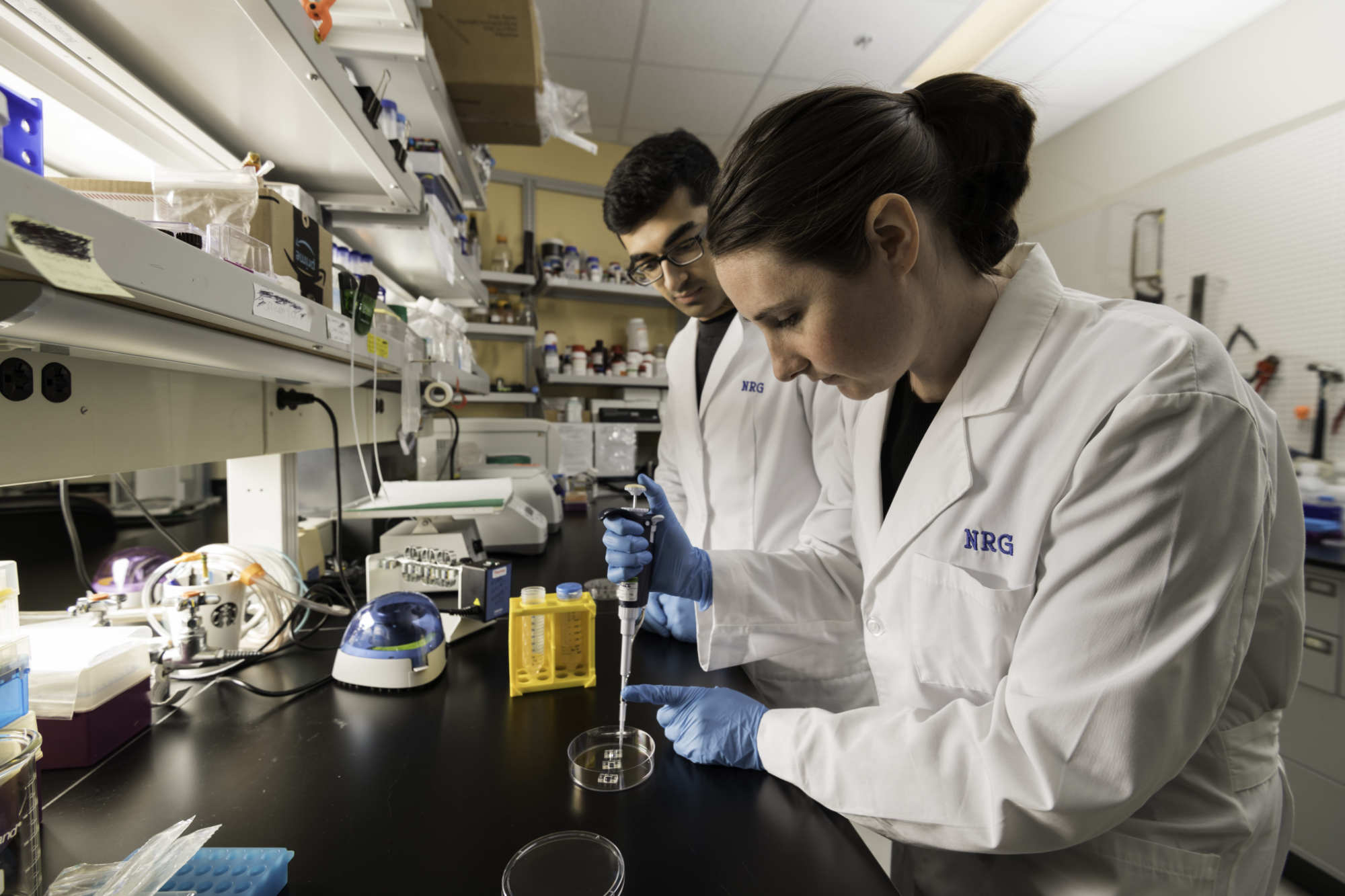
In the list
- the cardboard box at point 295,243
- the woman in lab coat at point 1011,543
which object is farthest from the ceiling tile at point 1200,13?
the cardboard box at point 295,243

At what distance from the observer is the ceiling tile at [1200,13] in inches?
96.8

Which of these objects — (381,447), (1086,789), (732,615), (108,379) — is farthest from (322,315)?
(381,447)

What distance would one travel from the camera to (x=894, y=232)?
2.40 feet

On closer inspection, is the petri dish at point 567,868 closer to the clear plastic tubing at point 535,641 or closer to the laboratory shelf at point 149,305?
the clear plastic tubing at point 535,641

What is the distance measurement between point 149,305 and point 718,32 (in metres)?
2.87

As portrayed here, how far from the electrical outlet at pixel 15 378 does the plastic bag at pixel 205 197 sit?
0.81 feet

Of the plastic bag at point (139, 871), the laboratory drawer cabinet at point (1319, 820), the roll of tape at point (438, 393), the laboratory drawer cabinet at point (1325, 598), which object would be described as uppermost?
the roll of tape at point (438, 393)

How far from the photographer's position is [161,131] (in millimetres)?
1008

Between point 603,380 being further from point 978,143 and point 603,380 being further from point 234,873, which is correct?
point 234,873

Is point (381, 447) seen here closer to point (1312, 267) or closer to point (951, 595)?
point (951, 595)

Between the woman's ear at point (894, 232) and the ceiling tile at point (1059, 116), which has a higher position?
the ceiling tile at point (1059, 116)

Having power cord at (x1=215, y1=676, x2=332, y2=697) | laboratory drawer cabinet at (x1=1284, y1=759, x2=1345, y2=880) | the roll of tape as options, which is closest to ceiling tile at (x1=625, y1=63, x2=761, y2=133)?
the roll of tape

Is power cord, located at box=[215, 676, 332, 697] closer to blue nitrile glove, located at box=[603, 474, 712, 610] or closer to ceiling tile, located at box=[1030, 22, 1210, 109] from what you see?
blue nitrile glove, located at box=[603, 474, 712, 610]

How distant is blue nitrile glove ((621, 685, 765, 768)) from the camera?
2.40ft
